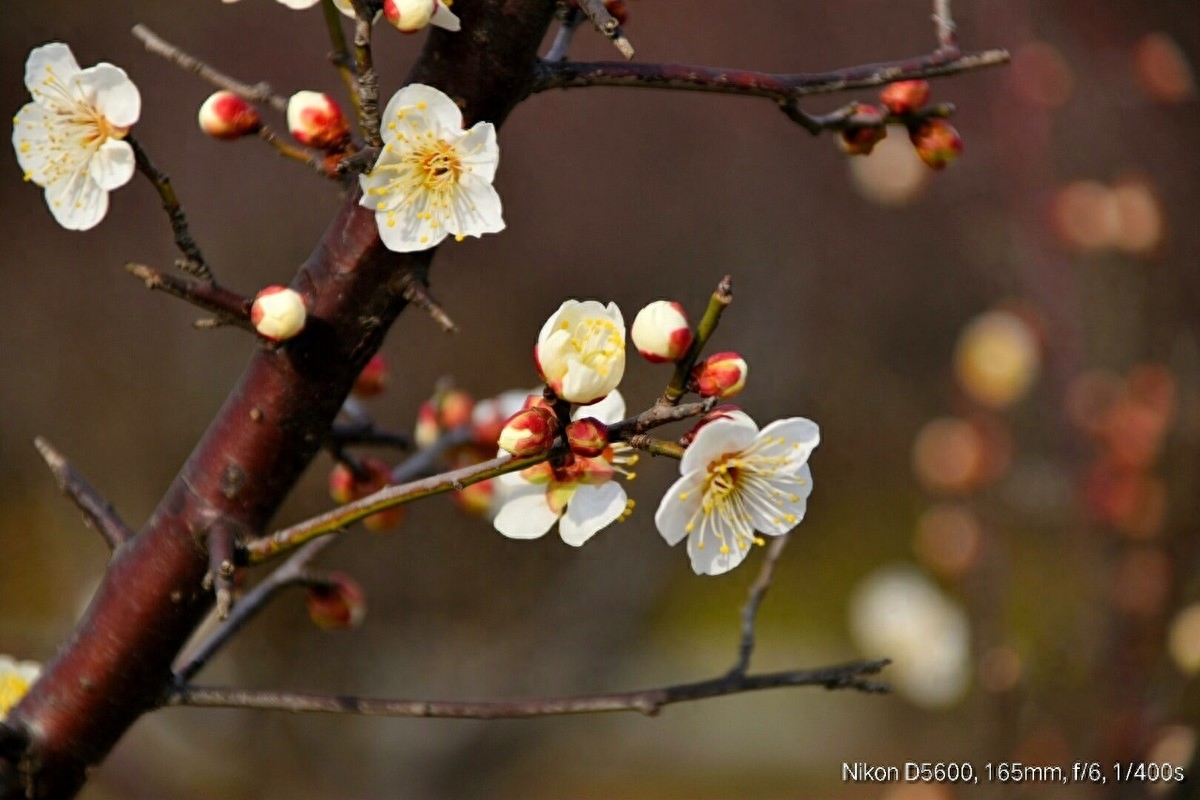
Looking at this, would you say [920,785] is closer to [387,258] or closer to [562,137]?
[387,258]

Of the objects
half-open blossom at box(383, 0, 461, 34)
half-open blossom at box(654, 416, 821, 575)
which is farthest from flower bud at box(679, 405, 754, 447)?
half-open blossom at box(383, 0, 461, 34)

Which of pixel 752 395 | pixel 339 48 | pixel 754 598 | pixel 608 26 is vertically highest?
pixel 752 395

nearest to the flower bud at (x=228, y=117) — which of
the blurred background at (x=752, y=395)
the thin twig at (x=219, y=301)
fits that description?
the thin twig at (x=219, y=301)

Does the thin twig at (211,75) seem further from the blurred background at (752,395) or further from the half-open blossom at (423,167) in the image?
the blurred background at (752,395)

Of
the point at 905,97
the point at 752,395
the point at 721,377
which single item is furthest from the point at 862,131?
the point at 752,395

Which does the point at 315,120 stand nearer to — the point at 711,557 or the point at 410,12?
the point at 410,12

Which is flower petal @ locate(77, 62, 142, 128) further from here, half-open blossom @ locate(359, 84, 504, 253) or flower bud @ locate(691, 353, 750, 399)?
flower bud @ locate(691, 353, 750, 399)

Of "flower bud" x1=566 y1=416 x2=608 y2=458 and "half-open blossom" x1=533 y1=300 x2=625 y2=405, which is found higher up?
"half-open blossom" x1=533 y1=300 x2=625 y2=405

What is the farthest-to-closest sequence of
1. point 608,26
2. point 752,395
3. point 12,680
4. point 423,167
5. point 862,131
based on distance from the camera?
point 752,395 < point 12,680 < point 862,131 < point 423,167 < point 608,26
